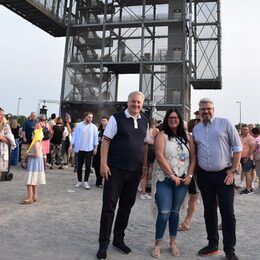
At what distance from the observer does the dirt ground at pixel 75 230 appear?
3.52m

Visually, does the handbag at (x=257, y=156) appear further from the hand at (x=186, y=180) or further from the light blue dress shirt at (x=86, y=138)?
the hand at (x=186, y=180)

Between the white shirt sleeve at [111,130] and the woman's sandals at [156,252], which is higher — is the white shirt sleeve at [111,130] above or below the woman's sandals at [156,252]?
above

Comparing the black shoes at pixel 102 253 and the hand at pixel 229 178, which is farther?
the hand at pixel 229 178

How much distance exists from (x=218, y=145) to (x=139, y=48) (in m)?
25.4

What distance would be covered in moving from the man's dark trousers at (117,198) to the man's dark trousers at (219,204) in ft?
2.52

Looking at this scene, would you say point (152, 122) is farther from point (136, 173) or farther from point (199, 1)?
point (199, 1)

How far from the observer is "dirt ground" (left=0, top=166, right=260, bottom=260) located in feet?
11.6

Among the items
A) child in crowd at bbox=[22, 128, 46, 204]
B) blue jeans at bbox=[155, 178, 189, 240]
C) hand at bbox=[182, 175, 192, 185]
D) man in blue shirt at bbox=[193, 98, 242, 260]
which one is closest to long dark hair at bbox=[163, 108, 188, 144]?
man in blue shirt at bbox=[193, 98, 242, 260]

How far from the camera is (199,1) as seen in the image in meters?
28.5

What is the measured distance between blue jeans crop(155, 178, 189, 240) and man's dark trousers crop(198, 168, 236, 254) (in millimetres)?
265

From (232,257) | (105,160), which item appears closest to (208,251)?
(232,257)

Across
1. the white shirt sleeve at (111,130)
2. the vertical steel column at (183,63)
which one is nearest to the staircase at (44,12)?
the vertical steel column at (183,63)

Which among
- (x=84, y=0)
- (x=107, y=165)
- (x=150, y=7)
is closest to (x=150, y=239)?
(x=107, y=165)

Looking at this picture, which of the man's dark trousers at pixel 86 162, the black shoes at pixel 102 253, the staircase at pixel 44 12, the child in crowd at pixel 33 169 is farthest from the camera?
the staircase at pixel 44 12
